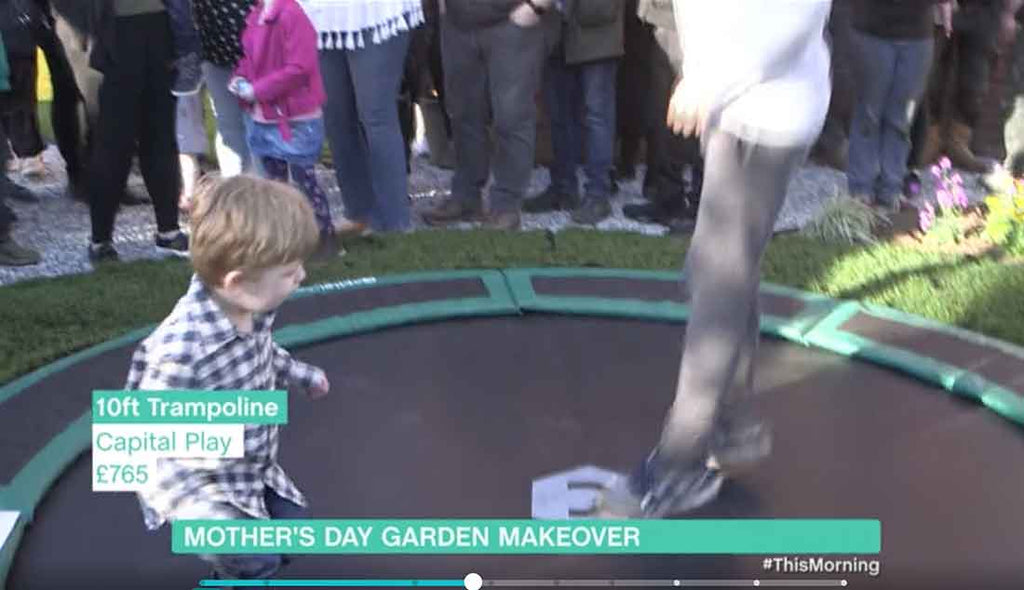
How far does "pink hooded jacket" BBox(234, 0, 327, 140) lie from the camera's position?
3166 millimetres

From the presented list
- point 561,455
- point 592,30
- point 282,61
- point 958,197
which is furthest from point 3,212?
point 958,197

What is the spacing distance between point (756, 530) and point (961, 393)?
0.82m

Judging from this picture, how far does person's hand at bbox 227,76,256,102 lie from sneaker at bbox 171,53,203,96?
1.34ft

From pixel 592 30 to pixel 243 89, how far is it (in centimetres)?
115

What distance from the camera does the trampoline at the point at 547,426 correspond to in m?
1.99

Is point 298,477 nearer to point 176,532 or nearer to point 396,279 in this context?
point 176,532

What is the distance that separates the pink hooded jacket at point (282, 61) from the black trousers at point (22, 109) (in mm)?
1272

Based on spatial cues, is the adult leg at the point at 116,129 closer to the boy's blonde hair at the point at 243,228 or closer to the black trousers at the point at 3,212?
the black trousers at the point at 3,212

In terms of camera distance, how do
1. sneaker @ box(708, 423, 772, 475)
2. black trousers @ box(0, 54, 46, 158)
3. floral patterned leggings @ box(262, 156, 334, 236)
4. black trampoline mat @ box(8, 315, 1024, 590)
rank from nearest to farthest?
black trampoline mat @ box(8, 315, 1024, 590) < sneaker @ box(708, 423, 772, 475) < floral patterned leggings @ box(262, 156, 334, 236) < black trousers @ box(0, 54, 46, 158)

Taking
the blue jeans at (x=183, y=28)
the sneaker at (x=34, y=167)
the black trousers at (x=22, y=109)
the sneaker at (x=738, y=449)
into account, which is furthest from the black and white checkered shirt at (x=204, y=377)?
the sneaker at (x=34, y=167)

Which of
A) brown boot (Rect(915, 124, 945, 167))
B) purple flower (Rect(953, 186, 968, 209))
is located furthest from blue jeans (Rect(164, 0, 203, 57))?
brown boot (Rect(915, 124, 945, 167))

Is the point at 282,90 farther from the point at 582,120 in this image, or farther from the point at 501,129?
the point at 582,120

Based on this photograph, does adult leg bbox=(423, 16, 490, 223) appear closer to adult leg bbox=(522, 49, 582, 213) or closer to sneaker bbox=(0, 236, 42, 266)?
adult leg bbox=(522, 49, 582, 213)

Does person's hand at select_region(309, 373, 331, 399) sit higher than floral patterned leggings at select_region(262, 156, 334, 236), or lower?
higher
